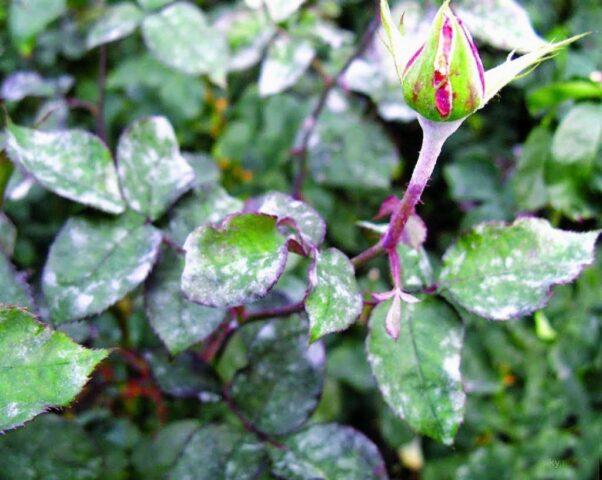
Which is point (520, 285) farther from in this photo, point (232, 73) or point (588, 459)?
point (232, 73)

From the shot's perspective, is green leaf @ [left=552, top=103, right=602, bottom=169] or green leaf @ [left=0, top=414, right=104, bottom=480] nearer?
green leaf @ [left=0, top=414, right=104, bottom=480]

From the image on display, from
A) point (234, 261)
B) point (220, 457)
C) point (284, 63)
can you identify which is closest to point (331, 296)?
point (234, 261)

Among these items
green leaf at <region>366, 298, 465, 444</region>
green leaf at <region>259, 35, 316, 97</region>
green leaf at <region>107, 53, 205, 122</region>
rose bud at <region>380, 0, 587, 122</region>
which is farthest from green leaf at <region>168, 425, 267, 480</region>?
green leaf at <region>107, 53, 205, 122</region>

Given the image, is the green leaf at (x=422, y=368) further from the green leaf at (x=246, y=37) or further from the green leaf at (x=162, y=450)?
the green leaf at (x=246, y=37)

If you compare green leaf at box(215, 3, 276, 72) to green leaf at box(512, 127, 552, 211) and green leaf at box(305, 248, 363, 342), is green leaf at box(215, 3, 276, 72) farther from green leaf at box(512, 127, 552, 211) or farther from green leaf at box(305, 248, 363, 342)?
green leaf at box(305, 248, 363, 342)

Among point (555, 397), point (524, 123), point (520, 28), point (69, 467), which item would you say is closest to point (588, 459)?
point (555, 397)

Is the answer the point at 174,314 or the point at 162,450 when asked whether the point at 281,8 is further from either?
the point at 162,450
